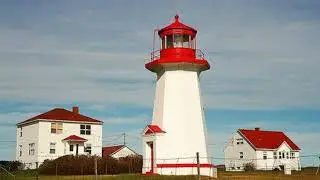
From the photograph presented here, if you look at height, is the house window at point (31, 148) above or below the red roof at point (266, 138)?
below

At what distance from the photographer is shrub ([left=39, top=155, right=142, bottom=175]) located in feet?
120

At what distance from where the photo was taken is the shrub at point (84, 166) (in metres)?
36.6

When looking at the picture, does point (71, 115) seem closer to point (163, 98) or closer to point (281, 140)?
point (163, 98)

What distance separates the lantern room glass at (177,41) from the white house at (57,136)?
1851 centimetres

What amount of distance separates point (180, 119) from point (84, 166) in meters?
9.48

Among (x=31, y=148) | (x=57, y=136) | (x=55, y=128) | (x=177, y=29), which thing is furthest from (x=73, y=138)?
(x=177, y=29)

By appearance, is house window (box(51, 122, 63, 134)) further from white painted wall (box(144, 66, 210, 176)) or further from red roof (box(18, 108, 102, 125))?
white painted wall (box(144, 66, 210, 176))

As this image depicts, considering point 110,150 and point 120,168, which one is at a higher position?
point 110,150

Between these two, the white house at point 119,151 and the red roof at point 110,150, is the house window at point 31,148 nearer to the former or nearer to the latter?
the red roof at point 110,150

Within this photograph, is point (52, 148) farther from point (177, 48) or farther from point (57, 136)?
point (177, 48)

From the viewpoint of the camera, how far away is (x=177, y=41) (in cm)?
3158

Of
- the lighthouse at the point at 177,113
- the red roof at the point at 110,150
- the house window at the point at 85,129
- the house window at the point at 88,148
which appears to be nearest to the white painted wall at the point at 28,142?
the house window at the point at 85,129

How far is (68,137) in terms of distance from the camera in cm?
4734

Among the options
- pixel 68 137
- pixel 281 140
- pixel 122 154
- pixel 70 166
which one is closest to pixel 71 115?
pixel 68 137
